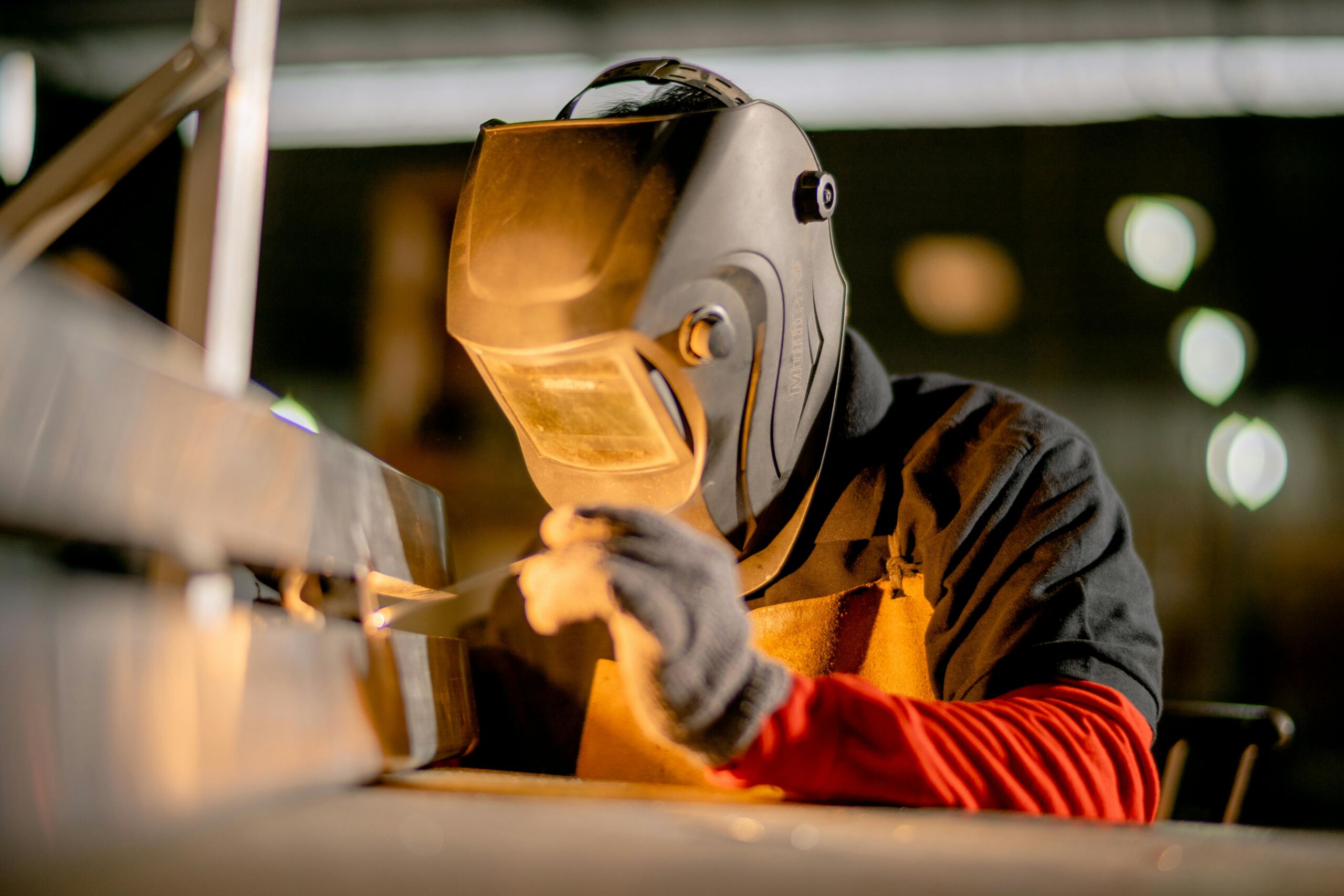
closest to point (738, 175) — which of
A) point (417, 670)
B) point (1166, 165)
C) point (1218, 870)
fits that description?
point (417, 670)

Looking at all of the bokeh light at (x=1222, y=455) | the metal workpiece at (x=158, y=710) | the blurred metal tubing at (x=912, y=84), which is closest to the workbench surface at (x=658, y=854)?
the metal workpiece at (x=158, y=710)

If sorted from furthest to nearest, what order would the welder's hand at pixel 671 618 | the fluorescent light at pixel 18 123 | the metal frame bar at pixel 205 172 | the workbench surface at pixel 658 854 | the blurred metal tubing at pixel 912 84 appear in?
the blurred metal tubing at pixel 912 84 → the fluorescent light at pixel 18 123 → the metal frame bar at pixel 205 172 → the welder's hand at pixel 671 618 → the workbench surface at pixel 658 854

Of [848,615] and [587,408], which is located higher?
[587,408]

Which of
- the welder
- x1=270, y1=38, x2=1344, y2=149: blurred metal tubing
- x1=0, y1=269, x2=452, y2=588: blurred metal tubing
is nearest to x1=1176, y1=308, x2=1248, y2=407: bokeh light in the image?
x1=270, y1=38, x2=1344, y2=149: blurred metal tubing

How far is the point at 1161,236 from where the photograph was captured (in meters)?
3.07

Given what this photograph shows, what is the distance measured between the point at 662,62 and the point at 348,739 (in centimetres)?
68

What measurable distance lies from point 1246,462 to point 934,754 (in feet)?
9.77

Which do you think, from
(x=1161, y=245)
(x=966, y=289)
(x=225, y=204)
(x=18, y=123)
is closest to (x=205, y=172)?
(x=225, y=204)

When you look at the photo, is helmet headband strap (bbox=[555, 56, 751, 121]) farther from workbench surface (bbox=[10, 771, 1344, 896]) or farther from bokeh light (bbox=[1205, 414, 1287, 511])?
bokeh light (bbox=[1205, 414, 1287, 511])

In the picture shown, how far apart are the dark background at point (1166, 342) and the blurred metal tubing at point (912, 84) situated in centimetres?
14

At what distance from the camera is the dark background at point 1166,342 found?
9.74ft

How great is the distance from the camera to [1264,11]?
241cm

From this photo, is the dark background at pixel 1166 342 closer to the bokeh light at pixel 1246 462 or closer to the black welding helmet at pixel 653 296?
the bokeh light at pixel 1246 462

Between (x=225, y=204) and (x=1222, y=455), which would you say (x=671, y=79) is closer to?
(x=225, y=204)
